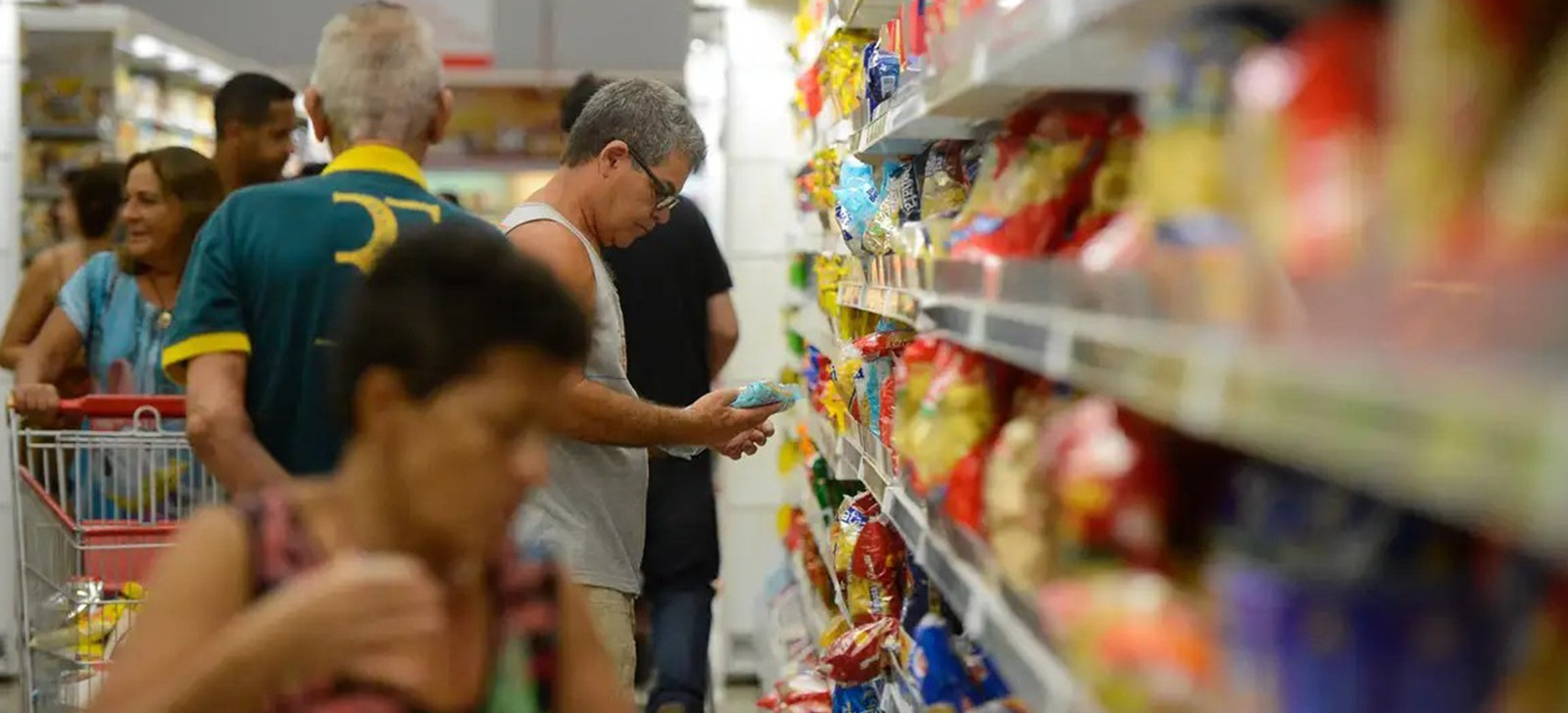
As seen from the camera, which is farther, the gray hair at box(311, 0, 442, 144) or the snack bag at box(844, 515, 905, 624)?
the snack bag at box(844, 515, 905, 624)

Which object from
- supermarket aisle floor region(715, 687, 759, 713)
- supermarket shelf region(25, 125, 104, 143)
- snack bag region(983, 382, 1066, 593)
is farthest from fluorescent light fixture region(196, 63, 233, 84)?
snack bag region(983, 382, 1066, 593)

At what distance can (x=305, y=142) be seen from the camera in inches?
392

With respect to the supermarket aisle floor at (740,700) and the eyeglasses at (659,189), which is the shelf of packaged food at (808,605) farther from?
the eyeglasses at (659,189)

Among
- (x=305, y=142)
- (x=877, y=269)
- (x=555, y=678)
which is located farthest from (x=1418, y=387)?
(x=305, y=142)

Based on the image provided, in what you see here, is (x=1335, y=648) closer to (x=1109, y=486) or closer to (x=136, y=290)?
(x=1109, y=486)

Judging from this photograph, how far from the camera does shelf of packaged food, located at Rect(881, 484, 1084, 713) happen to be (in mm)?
1524

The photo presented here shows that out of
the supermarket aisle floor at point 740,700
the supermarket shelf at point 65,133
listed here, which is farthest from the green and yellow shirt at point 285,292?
the supermarket shelf at point 65,133

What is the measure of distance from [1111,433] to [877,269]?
1.52 m

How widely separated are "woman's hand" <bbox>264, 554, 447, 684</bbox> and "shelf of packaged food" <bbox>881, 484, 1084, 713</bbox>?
20.3 inches

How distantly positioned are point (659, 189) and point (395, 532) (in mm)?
1788

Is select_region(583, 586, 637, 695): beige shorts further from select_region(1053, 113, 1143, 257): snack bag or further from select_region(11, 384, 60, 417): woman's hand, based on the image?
select_region(1053, 113, 1143, 257): snack bag

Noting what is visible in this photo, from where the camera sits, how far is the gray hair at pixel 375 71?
107 inches

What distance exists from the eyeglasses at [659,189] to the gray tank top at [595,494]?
167 millimetres

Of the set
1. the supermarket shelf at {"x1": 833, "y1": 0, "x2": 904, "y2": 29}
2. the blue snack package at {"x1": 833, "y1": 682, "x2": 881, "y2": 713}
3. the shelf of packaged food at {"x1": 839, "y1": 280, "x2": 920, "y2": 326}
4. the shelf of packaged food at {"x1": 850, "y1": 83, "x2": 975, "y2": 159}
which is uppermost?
the supermarket shelf at {"x1": 833, "y1": 0, "x2": 904, "y2": 29}
